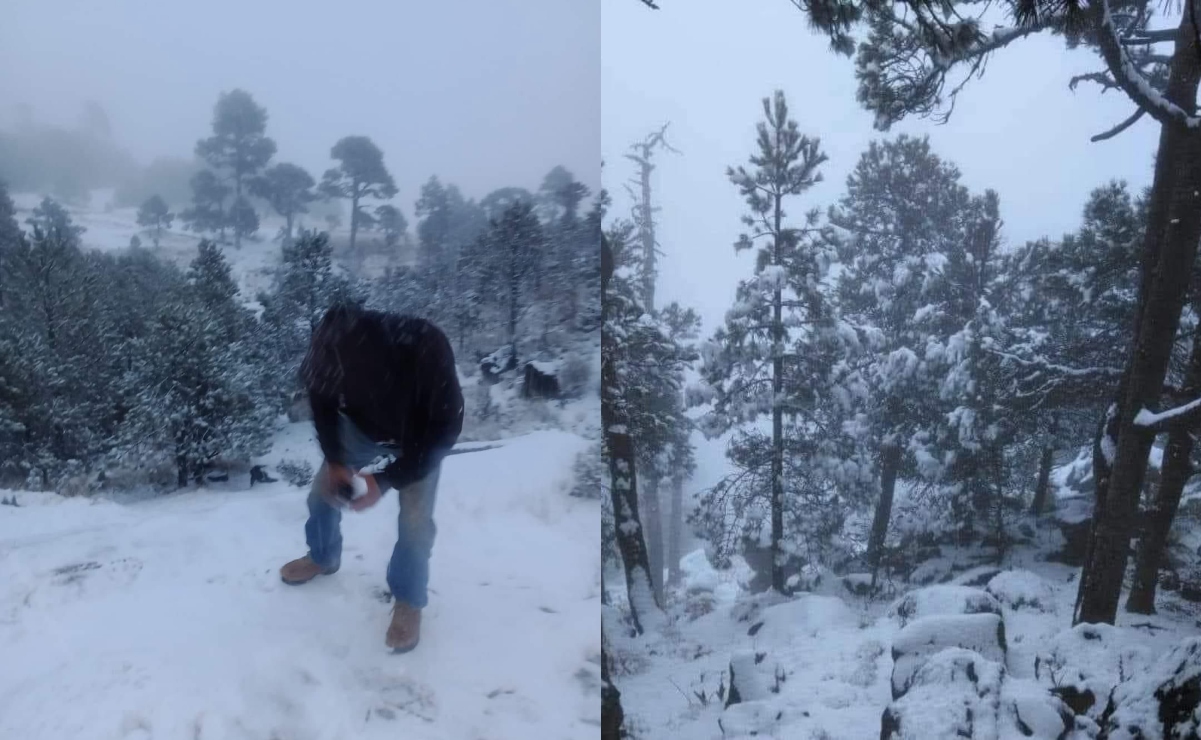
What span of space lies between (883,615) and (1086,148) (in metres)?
1.29

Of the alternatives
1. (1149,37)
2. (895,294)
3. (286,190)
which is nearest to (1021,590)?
(895,294)

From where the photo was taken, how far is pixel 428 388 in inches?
74.2

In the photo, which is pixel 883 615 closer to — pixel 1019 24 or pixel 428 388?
pixel 428 388

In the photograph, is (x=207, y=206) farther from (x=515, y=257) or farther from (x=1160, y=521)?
(x=1160, y=521)

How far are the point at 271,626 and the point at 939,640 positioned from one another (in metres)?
1.62

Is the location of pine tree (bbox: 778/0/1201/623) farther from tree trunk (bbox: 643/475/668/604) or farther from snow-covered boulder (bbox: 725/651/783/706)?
tree trunk (bbox: 643/475/668/604)

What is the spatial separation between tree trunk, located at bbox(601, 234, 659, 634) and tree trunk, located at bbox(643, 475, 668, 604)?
2cm

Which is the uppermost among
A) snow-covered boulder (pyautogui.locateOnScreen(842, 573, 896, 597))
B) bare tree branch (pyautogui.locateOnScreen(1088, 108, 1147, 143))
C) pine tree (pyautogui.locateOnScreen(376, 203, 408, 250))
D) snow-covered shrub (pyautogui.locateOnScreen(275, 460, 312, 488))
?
bare tree branch (pyautogui.locateOnScreen(1088, 108, 1147, 143))

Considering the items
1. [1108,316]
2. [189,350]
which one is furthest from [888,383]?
[189,350]

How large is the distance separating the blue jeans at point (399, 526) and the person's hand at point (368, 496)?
0.15ft

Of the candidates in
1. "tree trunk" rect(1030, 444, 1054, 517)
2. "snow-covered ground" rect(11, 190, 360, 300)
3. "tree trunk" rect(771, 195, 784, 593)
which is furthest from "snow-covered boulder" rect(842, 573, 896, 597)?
"snow-covered ground" rect(11, 190, 360, 300)

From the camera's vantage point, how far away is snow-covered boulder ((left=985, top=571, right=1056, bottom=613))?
198cm

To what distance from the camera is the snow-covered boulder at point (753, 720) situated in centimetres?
208

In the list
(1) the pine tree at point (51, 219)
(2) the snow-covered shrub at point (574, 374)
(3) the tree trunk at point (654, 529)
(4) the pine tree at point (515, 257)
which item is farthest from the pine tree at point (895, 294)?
(1) the pine tree at point (51, 219)
